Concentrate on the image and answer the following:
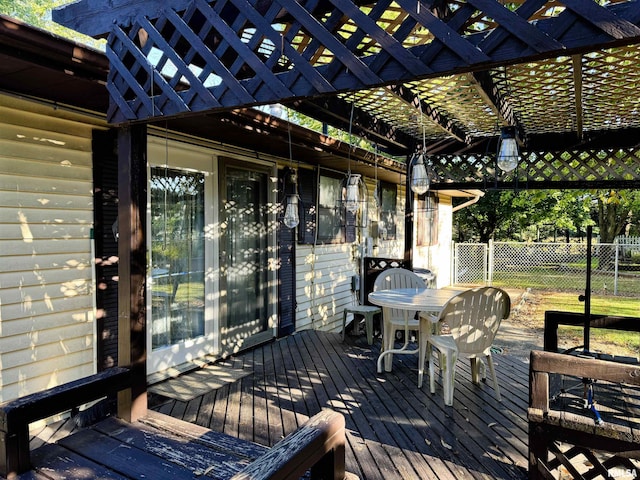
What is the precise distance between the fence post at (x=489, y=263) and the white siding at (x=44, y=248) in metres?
9.58

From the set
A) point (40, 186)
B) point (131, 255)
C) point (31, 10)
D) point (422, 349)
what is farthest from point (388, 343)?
point (31, 10)

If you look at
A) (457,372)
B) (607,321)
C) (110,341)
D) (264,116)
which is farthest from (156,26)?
(607,321)

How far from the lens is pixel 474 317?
319 cm

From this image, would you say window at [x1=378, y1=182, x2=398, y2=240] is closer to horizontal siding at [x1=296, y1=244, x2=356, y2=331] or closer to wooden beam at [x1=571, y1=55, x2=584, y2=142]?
horizontal siding at [x1=296, y1=244, x2=356, y2=331]

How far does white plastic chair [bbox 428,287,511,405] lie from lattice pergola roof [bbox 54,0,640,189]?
144cm

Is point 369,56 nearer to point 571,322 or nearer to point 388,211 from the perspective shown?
point 571,322

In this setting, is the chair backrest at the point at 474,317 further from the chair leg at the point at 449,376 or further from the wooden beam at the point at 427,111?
the wooden beam at the point at 427,111

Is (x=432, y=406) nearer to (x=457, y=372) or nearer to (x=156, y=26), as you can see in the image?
(x=457, y=372)

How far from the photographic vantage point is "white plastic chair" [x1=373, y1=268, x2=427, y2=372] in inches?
154

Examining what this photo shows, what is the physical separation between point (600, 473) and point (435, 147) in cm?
404

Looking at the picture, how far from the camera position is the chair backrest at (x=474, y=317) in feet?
10.1

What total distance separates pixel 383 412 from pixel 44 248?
8.38ft

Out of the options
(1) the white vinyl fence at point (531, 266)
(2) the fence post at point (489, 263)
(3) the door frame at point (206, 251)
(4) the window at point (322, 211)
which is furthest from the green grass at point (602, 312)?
(3) the door frame at point (206, 251)

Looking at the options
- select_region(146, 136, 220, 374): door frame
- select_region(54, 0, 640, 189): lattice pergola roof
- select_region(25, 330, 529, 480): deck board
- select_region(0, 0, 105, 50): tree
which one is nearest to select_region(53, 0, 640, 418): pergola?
select_region(54, 0, 640, 189): lattice pergola roof
